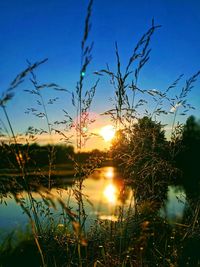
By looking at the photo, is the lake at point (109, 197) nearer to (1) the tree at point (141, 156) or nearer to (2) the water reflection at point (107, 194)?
(2) the water reflection at point (107, 194)

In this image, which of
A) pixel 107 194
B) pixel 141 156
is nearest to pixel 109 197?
pixel 107 194

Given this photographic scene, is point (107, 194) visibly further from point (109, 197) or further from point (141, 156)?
point (141, 156)

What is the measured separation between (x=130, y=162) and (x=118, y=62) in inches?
29.6

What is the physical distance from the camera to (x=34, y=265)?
536 cm

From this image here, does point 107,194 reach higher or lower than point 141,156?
lower

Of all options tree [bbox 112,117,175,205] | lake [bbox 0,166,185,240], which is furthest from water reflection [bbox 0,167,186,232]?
tree [bbox 112,117,175,205]

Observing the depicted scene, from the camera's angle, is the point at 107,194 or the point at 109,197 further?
the point at 107,194

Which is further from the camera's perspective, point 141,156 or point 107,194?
point 107,194

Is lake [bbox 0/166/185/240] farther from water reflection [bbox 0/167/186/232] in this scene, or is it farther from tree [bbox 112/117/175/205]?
tree [bbox 112/117/175/205]

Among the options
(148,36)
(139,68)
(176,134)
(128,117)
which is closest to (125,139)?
(128,117)

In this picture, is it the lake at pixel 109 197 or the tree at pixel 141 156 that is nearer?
the lake at pixel 109 197

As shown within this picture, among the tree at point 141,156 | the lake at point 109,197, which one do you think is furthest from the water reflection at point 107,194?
the tree at point 141,156

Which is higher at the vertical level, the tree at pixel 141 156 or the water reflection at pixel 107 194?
the tree at pixel 141 156

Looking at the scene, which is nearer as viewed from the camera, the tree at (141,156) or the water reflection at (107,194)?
the water reflection at (107,194)
